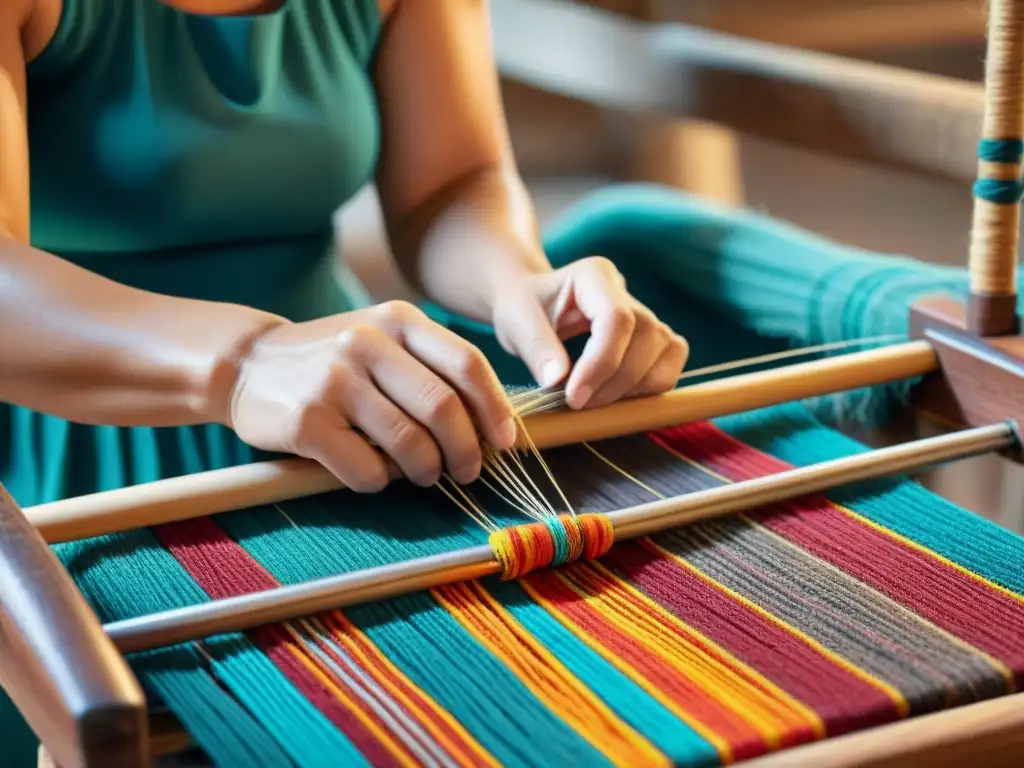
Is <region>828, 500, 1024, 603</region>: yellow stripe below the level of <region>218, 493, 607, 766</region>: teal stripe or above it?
below

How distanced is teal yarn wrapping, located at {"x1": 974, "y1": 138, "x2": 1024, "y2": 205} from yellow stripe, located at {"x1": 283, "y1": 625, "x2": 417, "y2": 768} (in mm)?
556

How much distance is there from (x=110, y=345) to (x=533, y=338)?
282mm

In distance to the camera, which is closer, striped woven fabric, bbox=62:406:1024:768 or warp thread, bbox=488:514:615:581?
striped woven fabric, bbox=62:406:1024:768

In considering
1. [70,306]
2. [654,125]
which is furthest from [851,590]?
[654,125]

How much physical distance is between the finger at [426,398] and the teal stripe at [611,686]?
0.29 feet

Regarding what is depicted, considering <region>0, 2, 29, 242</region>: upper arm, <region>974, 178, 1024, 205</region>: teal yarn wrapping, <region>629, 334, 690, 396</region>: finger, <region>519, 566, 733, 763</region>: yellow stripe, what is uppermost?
<region>0, 2, 29, 242</region>: upper arm

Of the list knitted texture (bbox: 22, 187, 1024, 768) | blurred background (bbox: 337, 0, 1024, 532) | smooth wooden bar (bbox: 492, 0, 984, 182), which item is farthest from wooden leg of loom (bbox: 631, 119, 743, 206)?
knitted texture (bbox: 22, 187, 1024, 768)

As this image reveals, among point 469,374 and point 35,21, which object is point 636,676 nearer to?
point 469,374

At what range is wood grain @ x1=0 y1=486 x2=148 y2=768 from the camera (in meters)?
0.48

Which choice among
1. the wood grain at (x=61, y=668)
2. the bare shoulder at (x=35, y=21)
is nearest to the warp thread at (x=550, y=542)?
the wood grain at (x=61, y=668)

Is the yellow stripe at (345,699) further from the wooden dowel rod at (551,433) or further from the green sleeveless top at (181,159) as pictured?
the green sleeveless top at (181,159)

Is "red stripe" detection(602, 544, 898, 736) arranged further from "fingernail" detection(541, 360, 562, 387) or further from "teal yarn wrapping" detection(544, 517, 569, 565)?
"fingernail" detection(541, 360, 562, 387)

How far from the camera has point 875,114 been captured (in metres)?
1.21

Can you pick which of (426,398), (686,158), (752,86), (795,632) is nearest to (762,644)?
(795,632)
